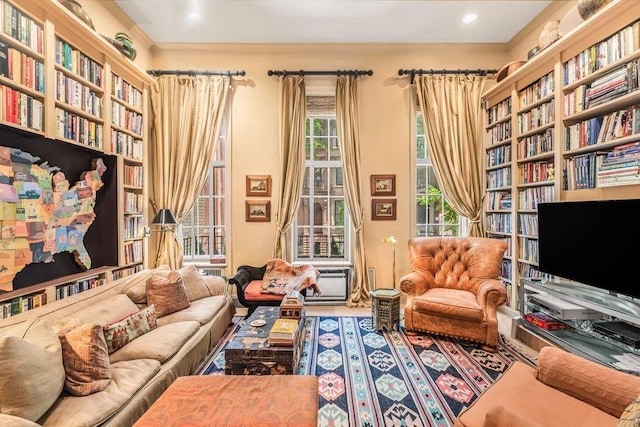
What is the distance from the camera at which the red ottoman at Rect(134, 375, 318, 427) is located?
1328 millimetres

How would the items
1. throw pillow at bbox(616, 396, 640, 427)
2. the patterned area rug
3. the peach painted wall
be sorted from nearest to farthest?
throw pillow at bbox(616, 396, 640, 427), the patterned area rug, the peach painted wall

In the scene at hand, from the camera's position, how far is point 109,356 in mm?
1984

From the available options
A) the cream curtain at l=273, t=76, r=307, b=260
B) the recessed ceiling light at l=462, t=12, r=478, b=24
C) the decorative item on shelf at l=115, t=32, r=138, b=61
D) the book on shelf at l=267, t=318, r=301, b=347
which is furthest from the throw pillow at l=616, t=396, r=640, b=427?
the decorative item on shelf at l=115, t=32, r=138, b=61

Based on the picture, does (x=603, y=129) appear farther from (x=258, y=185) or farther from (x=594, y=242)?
(x=258, y=185)

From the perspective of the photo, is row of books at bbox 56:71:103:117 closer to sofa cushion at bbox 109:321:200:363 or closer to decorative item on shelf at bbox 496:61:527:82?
sofa cushion at bbox 109:321:200:363

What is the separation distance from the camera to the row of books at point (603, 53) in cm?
231

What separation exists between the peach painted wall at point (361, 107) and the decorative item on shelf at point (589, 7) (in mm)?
1600

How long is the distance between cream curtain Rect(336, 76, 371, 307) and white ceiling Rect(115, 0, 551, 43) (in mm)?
724

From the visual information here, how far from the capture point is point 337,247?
4.42 m

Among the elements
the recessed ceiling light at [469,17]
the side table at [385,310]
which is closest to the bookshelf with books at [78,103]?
the side table at [385,310]

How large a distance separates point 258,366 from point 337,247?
250 centimetres

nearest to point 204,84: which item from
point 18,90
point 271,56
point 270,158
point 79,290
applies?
point 271,56

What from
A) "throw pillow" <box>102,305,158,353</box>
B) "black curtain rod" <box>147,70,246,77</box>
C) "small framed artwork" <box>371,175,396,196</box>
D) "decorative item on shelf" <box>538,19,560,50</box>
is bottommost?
"throw pillow" <box>102,305,158,353</box>

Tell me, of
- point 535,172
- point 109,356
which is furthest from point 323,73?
point 109,356
